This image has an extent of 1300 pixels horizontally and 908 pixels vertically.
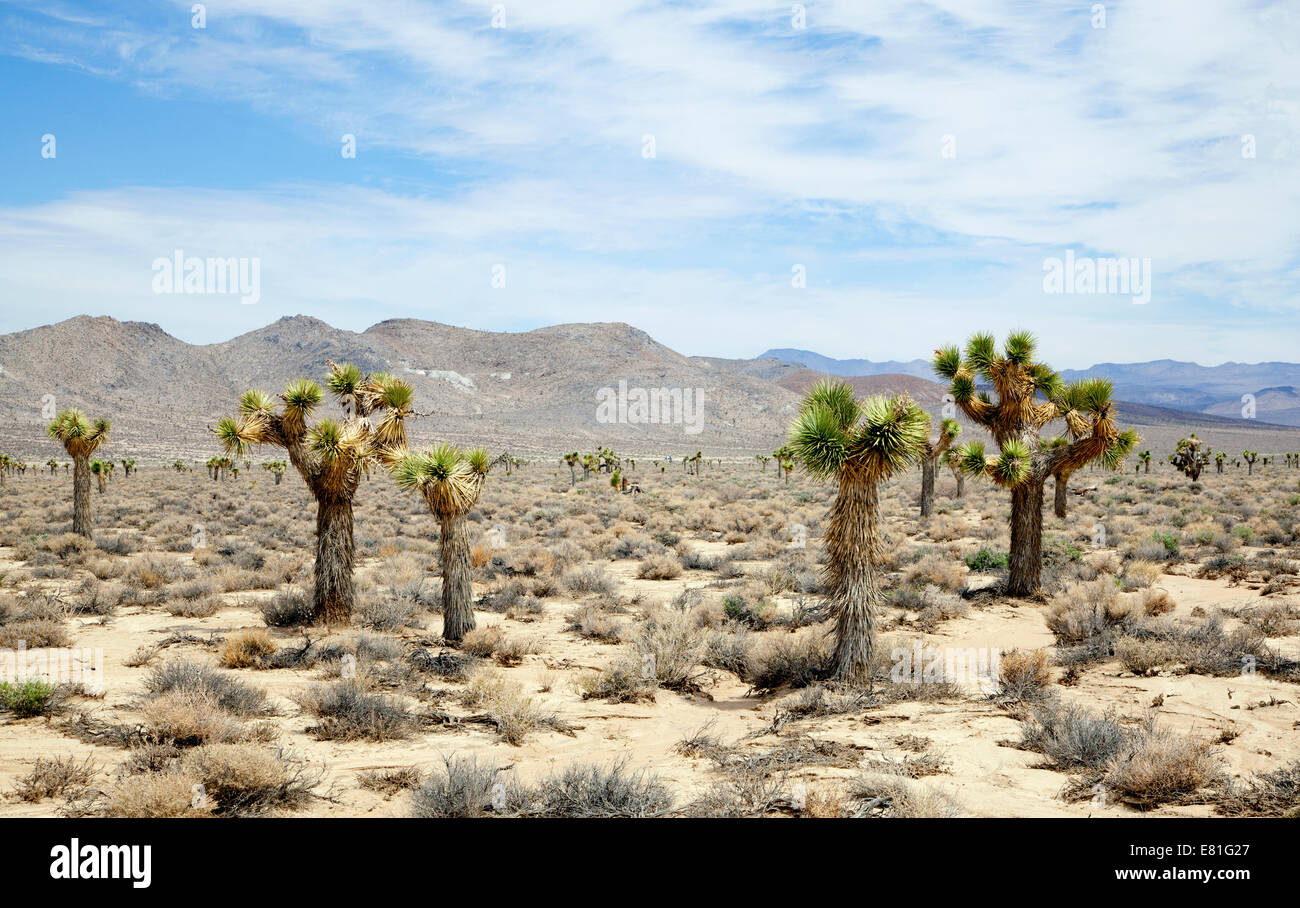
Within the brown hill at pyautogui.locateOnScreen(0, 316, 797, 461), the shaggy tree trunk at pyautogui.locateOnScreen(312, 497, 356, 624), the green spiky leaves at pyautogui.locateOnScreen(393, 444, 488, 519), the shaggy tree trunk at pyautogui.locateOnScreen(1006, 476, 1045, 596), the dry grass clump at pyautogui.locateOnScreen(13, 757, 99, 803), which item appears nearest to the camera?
the dry grass clump at pyautogui.locateOnScreen(13, 757, 99, 803)

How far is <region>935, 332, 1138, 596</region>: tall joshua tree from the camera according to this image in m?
15.4

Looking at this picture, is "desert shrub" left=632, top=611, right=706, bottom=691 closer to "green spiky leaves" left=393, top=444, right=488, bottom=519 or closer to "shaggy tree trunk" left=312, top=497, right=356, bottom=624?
"green spiky leaves" left=393, top=444, right=488, bottom=519

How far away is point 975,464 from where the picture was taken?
1552cm

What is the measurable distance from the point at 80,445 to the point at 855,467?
25587mm

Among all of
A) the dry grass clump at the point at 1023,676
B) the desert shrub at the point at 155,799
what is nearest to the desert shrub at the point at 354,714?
the desert shrub at the point at 155,799

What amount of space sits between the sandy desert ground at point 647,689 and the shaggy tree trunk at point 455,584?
41 centimetres

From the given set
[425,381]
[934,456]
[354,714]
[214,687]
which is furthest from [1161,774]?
[425,381]

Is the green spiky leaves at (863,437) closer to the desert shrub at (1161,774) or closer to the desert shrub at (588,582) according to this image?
the desert shrub at (1161,774)

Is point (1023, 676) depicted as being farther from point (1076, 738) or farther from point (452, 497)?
point (452, 497)

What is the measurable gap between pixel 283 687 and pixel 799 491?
35548 millimetres

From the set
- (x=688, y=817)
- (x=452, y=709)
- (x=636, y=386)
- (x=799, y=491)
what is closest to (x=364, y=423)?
(x=452, y=709)

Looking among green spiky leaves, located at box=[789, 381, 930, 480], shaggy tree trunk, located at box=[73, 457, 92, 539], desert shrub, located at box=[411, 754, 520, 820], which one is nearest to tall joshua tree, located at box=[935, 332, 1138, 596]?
green spiky leaves, located at box=[789, 381, 930, 480]

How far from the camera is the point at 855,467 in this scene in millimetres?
10227

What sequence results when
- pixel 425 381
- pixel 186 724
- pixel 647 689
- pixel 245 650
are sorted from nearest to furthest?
pixel 186 724 < pixel 647 689 < pixel 245 650 < pixel 425 381
